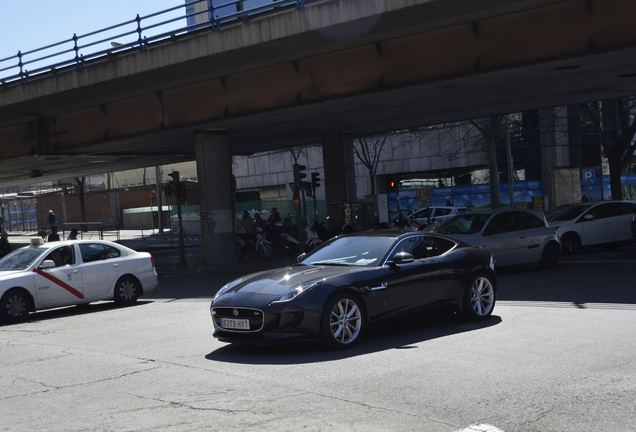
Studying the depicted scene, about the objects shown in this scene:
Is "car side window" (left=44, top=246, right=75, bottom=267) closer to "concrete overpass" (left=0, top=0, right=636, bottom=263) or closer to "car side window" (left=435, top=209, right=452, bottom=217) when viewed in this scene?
"concrete overpass" (left=0, top=0, right=636, bottom=263)

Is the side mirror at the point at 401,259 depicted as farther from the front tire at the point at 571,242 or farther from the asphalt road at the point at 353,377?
the front tire at the point at 571,242

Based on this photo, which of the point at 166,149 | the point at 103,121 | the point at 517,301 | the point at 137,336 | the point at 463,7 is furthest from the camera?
the point at 166,149

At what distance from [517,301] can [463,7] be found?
21.8 ft

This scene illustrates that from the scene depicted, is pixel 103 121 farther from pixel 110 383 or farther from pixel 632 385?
pixel 632 385

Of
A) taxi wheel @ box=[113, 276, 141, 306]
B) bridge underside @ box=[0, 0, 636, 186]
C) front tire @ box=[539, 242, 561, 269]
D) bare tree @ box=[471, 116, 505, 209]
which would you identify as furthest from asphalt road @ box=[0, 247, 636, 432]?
bare tree @ box=[471, 116, 505, 209]

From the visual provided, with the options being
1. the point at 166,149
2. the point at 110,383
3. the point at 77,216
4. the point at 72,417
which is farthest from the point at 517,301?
the point at 77,216

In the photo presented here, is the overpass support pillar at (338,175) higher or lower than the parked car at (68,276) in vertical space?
higher

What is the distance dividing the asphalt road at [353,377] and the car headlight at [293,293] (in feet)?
2.17

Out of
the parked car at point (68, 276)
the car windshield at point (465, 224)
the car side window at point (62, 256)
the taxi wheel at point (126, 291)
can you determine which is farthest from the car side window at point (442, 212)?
the car side window at point (62, 256)

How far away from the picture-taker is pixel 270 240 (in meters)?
30.6

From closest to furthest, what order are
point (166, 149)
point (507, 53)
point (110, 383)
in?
point (110, 383) → point (507, 53) → point (166, 149)

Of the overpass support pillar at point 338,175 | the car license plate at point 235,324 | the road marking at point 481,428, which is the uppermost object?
the overpass support pillar at point 338,175

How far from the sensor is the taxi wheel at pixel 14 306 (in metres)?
15.0

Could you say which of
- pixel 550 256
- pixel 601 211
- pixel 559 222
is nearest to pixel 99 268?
pixel 550 256
